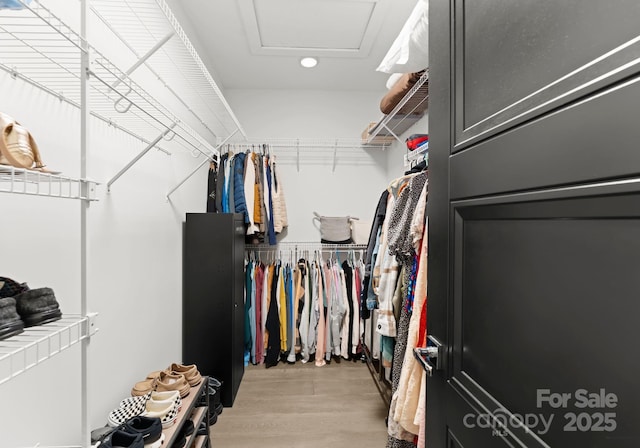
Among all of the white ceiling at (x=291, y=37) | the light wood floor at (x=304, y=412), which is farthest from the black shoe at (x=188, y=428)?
the white ceiling at (x=291, y=37)

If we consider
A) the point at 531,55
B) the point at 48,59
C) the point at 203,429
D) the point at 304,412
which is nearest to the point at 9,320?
the point at 48,59

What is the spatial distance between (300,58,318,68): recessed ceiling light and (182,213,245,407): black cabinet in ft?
5.17

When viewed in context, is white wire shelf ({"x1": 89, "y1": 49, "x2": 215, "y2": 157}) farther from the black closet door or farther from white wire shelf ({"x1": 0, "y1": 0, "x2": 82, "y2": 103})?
the black closet door

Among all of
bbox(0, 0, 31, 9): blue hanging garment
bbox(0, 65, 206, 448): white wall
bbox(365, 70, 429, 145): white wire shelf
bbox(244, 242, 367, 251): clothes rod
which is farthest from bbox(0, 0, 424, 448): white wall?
bbox(365, 70, 429, 145): white wire shelf

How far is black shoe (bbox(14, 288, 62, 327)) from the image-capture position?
642 millimetres

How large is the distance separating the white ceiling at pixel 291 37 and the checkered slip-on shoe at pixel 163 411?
2207 millimetres

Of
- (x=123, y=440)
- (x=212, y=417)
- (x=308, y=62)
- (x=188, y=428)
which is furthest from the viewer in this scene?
(x=308, y=62)

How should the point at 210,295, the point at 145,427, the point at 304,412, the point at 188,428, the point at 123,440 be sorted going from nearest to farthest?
the point at 123,440 → the point at 145,427 → the point at 188,428 → the point at 304,412 → the point at 210,295

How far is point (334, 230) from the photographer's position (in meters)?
3.13

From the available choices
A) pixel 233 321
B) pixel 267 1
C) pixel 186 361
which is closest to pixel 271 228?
pixel 233 321

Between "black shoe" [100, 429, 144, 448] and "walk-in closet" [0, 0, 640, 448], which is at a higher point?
"walk-in closet" [0, 0, 640, 448]

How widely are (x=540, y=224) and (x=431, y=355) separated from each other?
51 centimetres

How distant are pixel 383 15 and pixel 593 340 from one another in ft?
7.77

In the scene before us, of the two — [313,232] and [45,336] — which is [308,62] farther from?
[45,336]
